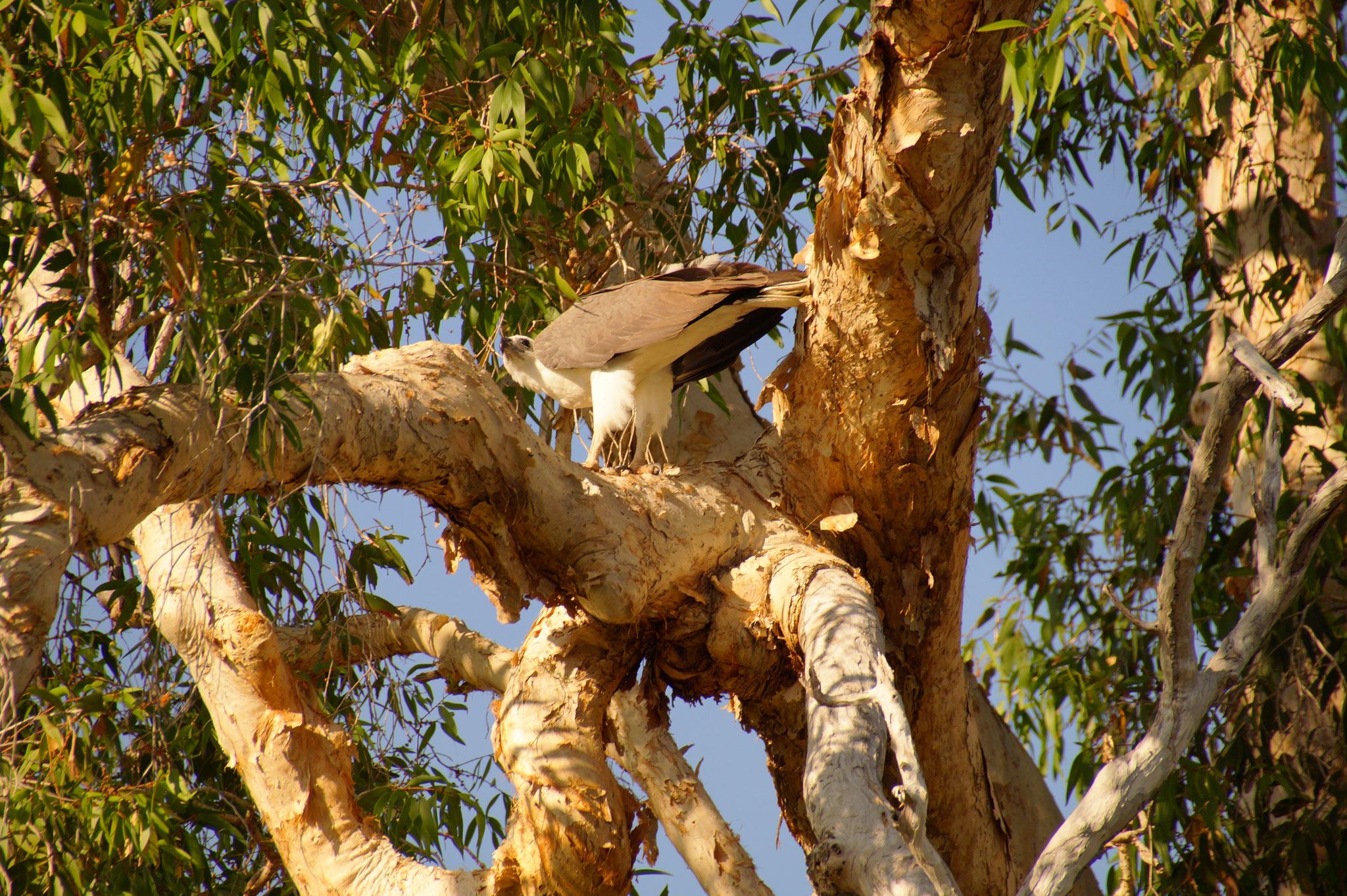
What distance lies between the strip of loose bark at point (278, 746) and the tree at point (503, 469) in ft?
0.04

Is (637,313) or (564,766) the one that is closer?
(564,766)

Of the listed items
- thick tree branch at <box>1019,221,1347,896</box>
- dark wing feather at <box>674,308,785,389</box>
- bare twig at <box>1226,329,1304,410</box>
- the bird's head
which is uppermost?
the bird's head

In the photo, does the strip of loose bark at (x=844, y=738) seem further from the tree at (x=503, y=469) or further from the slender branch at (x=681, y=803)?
the slender branch at (x=681, y=803)

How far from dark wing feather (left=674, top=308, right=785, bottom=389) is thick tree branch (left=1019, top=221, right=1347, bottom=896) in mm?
1469

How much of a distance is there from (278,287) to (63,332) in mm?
396

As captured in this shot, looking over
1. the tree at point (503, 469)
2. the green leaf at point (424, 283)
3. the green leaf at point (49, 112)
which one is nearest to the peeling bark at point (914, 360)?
the tree at point (503, 469)

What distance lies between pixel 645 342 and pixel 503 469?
0.94 m

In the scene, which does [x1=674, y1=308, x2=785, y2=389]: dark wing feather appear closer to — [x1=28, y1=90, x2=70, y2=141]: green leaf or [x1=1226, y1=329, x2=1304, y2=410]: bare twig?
[x1=1226, y1=329, x2=1304, y2=410]: bare twig

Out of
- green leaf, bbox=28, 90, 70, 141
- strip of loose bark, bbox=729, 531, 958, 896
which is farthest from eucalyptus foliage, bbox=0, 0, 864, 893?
strip of loose bark, bbox=729, 531, 958, 896

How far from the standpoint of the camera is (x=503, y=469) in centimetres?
217

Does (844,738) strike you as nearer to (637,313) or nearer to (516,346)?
(637,313)

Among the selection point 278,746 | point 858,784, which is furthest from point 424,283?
point 858,784

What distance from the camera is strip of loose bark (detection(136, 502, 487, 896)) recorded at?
237cm

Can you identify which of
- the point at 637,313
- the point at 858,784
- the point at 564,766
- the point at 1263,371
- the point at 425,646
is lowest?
the point at 858,784
